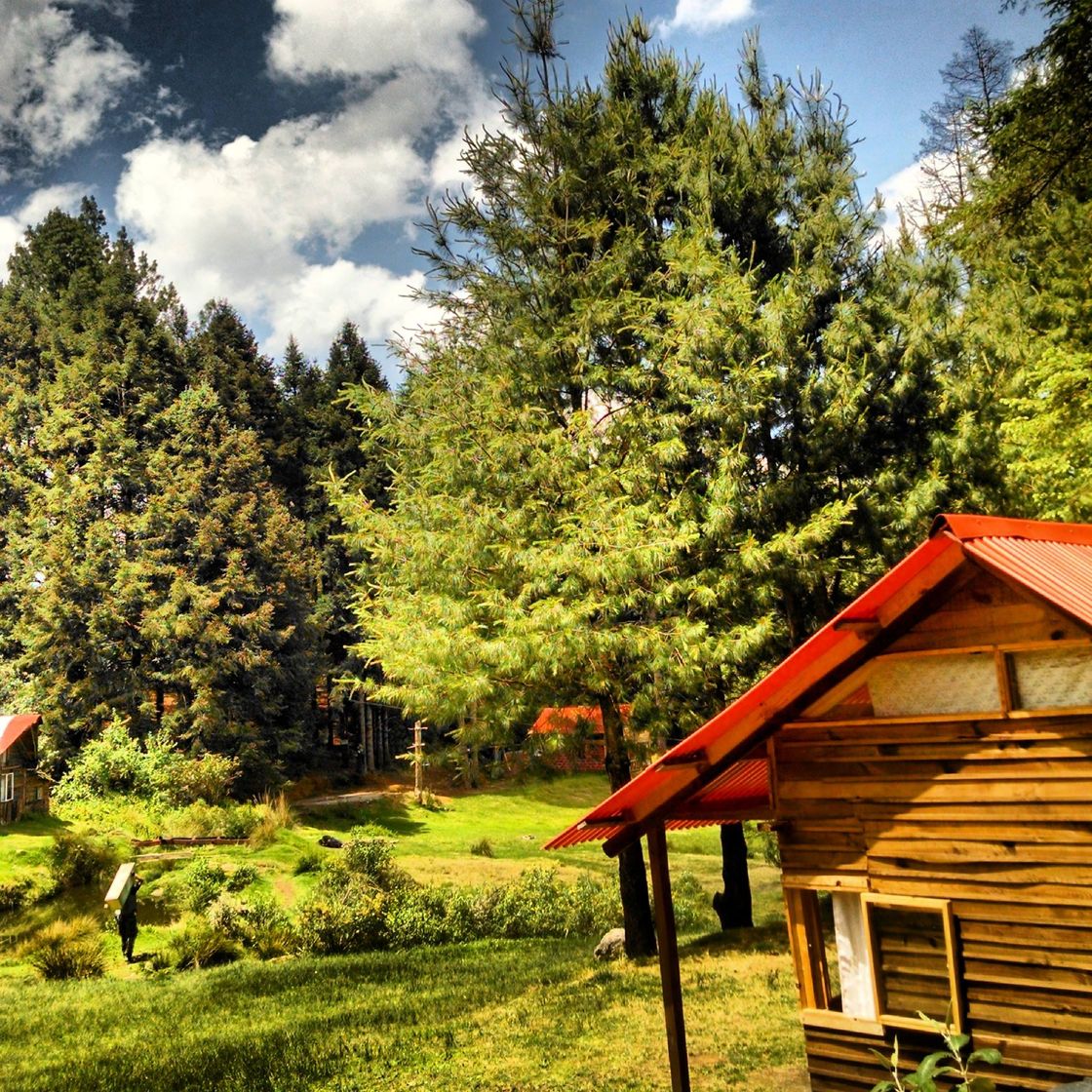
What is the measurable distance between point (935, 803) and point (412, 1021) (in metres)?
8.80

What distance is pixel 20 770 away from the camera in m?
30.0

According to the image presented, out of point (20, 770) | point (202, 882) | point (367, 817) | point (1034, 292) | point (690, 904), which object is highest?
point (1034, 292)

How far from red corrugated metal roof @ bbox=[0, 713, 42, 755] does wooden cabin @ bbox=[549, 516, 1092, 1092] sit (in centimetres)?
2790

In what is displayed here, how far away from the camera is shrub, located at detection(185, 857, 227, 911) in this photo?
20938 mm

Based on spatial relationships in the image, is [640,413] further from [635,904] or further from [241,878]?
[241,878]

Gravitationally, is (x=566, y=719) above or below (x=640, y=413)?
below

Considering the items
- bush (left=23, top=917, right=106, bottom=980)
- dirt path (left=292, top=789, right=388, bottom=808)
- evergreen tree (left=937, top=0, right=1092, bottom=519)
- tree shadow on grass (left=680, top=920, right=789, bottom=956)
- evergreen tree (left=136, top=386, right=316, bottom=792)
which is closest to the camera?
evergreen tree (left=937, top=0, right=1092, bottom=519)

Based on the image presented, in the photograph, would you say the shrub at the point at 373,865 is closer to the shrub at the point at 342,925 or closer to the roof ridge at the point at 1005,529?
the shrub at the point at 342,925

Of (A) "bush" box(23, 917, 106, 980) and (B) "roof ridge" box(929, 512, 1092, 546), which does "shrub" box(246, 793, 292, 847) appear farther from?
(B) "roof ridge" box(929, 512, 1092, 546)

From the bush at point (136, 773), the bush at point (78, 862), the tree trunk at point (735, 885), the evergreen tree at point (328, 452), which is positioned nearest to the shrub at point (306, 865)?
the bush at point (78, 862)

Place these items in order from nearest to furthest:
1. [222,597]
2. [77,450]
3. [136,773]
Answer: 1. [136,773]
2. [222,597]
3. [77,450]

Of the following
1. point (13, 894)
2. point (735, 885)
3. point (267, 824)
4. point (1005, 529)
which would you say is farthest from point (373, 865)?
point (1005, 529)

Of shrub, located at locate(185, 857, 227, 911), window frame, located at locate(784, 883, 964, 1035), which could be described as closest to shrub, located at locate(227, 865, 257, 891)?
shrub, located at locate(185, 857, 227, 911)

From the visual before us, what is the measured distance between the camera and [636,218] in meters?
16.4
